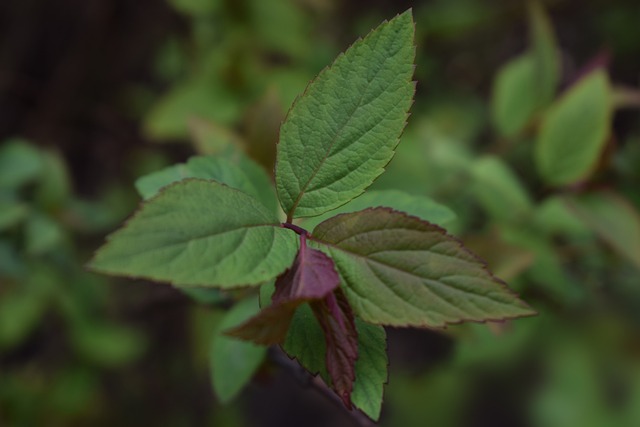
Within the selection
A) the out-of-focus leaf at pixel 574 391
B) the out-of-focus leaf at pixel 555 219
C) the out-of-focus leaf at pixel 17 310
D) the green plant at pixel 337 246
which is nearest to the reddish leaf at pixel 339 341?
the green plant at pixel 337 246

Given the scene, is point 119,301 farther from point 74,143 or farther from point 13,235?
point 13,235

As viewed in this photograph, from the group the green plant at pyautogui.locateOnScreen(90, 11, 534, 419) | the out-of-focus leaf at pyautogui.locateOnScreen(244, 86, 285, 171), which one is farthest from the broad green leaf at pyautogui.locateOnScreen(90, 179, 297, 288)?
the out-of-focus leaf at pyautogui.locateOnScreen(244, 86, 285, 171)

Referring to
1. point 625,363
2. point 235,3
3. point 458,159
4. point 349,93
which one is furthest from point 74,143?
point 625,363

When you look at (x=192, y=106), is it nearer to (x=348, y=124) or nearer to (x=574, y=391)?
(x=348, y=124)

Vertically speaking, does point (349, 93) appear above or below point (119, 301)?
above

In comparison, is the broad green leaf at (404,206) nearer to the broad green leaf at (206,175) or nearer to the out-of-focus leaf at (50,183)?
the broad green leaf at (206,175)

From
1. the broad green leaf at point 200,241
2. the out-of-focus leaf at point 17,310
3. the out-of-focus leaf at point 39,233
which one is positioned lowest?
the out-of-focus leaf at point 17,310
